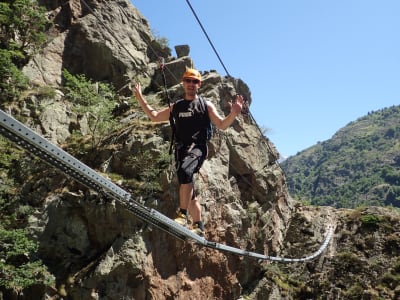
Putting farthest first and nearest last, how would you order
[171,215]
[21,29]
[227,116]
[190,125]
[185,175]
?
[21,29], [171,215], [190,125], [185,175], [227,116]

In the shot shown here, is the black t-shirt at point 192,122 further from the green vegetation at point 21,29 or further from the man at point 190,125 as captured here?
the green vegetation at point 21,29

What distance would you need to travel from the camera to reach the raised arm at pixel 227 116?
5.59m

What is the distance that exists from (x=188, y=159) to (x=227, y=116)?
1.03m

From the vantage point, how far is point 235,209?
19172mm

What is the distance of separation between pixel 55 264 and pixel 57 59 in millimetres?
19530

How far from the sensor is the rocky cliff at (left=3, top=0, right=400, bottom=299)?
1502 centimetres

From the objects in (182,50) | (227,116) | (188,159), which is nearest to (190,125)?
(188,159)

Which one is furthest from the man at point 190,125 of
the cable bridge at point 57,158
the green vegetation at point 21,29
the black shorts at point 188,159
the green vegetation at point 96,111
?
Result: the green vegetation at point 21,29

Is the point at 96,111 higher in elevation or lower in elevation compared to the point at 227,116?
higher

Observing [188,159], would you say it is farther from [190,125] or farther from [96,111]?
[96,111]

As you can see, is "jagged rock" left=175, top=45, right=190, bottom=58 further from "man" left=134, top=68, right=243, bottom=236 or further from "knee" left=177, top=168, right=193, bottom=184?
"knee" left=177, top=168, right=193, bottom=184

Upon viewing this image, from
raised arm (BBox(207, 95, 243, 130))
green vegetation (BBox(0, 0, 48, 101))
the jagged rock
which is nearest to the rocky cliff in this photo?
green vegetation (BBox(0, 0, 48, 101))

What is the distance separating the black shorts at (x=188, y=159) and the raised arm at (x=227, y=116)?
548 millimetres

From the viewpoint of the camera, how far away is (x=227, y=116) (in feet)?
19.0
